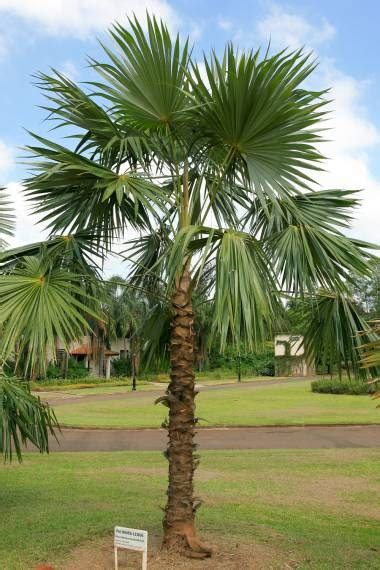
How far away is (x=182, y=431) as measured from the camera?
6.20m

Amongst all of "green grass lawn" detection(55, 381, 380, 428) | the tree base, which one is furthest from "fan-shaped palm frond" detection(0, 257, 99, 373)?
"green grass lawn" detection(55, 381, 380, 428)

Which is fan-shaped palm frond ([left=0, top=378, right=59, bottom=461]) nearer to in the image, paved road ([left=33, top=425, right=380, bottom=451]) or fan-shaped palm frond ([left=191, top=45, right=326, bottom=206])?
fan-shaped palm frond ([left=191, top=45, right=326, bottom=206])

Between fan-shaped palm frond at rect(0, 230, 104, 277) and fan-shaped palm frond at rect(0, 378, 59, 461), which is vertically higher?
fan-shaped palm frond at rect(0, 230, 104, 277)

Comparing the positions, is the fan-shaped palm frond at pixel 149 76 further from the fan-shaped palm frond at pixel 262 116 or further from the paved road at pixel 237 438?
the paved road at pixel 237 438

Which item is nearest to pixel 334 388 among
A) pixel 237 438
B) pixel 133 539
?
pixel 237 438

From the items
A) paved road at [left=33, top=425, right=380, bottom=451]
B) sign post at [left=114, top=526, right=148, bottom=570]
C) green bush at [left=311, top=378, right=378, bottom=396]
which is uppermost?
green bush at [left=311, top=378, right=378, bottom=396]

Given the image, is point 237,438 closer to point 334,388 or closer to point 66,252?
point 66,252

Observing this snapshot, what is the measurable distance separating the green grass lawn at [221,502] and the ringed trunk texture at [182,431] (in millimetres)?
839

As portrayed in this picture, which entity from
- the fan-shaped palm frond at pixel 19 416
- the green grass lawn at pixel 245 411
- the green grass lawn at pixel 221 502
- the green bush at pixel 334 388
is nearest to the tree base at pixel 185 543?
the green grass lawn at pixel 221 502

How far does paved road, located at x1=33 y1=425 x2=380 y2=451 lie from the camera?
1554cm

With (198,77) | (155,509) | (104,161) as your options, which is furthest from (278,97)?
(155,509)

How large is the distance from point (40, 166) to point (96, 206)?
0.85 metres

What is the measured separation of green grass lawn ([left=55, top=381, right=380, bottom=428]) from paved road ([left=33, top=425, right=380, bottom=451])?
3.14 feet

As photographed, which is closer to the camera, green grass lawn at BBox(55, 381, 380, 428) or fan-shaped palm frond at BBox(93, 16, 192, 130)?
fan-shaped palm frond at BBox(93, 16, 192, 130)
